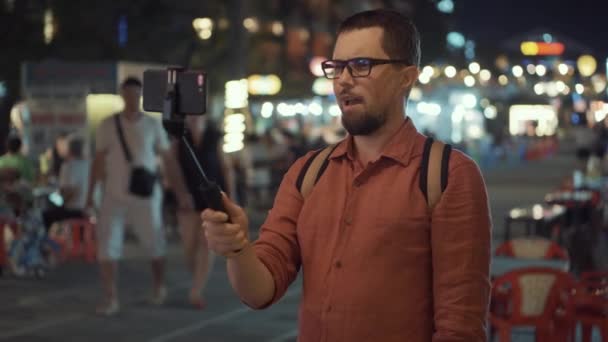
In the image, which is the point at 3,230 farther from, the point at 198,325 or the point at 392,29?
the point at 392,29

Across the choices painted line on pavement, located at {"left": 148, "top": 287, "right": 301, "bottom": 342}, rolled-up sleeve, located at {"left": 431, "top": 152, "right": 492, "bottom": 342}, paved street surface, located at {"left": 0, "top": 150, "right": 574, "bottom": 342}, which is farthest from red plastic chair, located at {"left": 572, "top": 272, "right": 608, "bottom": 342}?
rolled-up sleeve, located at {"left": 431, "top": 152, "right": 492, "bottom": 342}

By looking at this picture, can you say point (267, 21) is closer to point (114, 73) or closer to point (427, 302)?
point (114, 73)

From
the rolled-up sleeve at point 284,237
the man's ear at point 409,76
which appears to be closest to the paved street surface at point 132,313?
the rolled-up sleeve at point 284,237

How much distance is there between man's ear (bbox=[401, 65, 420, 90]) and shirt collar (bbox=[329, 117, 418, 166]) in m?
0.12

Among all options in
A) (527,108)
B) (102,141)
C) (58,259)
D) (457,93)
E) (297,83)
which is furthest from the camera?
(527,108)

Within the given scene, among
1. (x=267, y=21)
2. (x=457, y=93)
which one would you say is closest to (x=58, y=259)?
(x=267, y=21)

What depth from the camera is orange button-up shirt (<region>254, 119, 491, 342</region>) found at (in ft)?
11.7

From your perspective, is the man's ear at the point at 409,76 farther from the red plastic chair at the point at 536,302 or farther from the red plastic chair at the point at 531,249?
the red plastic chair at the point at 531,249

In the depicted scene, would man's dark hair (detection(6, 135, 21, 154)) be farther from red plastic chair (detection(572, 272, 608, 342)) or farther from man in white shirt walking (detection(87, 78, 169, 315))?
red plastic chair (detection(572, 272, 608, 342))

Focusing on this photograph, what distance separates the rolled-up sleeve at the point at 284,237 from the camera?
3.82 meters

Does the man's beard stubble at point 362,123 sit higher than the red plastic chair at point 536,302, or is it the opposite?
the man's beard stubble at point 362,123

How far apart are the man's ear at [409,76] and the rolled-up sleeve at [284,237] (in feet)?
1.39

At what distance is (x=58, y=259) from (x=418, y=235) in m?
12.7

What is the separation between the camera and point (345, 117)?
3660 millimetres
